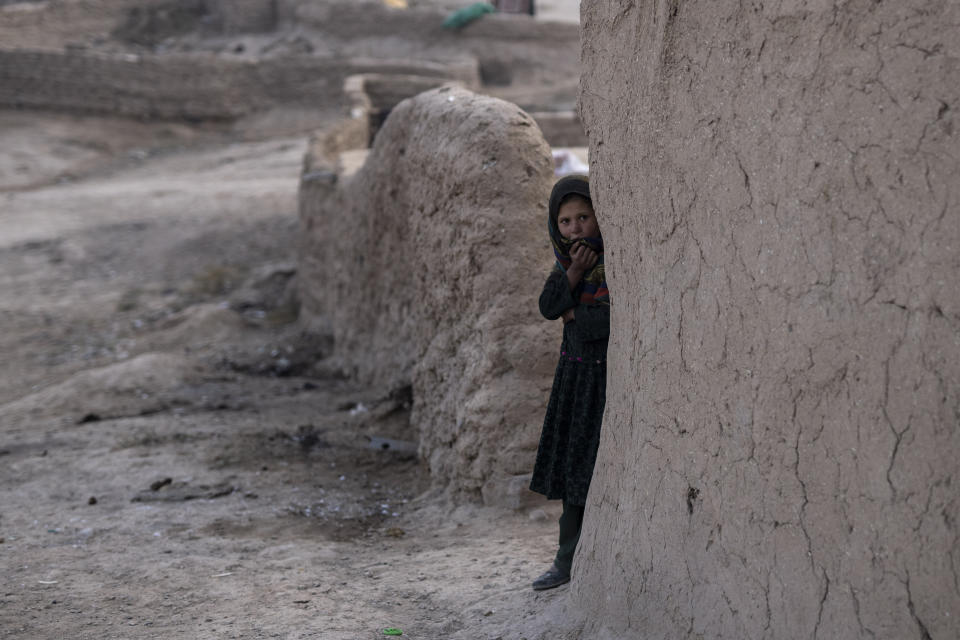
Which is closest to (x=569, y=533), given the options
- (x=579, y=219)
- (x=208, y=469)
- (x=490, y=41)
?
(x=579, y=219)

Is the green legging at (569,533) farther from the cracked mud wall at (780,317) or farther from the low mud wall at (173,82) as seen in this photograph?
the low mud wall at (173,82)

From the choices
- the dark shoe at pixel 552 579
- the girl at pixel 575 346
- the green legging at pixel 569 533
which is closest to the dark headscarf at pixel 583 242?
the girl at pixel 575 346

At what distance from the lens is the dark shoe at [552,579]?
3.18m

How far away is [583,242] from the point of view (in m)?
3.08

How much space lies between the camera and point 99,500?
4.85 meters

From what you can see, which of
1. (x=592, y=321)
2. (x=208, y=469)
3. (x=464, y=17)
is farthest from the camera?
(x=464, y=17)

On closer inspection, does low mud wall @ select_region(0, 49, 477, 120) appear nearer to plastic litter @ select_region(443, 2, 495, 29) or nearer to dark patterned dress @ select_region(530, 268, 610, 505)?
plastic litter @ select_region(443, 2, 495, 29)

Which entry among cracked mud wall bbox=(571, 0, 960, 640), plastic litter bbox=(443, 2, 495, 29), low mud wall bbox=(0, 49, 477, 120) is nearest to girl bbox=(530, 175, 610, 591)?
cracked mud wall bbox=(571, 0, 960, 640)

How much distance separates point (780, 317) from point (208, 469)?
389 cm

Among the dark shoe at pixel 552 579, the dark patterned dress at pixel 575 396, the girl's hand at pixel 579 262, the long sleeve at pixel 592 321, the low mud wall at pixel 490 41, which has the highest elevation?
the low mud wall at pixel 490 41

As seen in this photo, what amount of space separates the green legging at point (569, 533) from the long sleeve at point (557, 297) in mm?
606

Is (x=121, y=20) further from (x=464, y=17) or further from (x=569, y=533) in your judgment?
(x=569, y=533)

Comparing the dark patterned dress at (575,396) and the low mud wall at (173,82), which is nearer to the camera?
the dark patterned dress at (575,396)

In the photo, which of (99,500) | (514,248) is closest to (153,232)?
(99,500)
